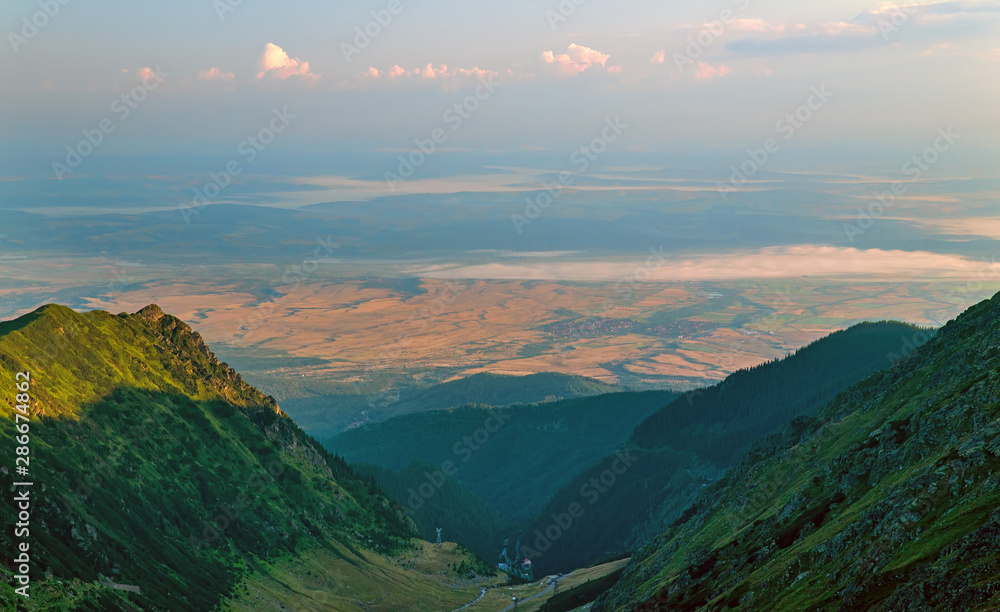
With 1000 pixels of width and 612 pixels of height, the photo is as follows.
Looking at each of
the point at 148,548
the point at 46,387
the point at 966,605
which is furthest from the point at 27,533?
the point at 966,605

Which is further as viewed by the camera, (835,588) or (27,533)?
(27,533)

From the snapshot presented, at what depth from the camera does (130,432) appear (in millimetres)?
199875

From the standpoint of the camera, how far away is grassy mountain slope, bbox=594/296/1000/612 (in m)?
63.0

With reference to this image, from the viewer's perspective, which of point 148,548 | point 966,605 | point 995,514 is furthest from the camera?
point 148,548

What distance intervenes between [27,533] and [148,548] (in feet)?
128

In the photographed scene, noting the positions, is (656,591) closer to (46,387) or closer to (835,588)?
(835,588)

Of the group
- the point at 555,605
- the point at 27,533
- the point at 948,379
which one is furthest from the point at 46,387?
the point at 948,379

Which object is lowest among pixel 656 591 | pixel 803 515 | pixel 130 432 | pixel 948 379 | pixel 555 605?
pixel 555 605

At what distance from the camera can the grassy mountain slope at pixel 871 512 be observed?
2479 inches

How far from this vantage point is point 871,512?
257ft

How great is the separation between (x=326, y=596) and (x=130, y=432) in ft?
183

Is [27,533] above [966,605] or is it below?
above

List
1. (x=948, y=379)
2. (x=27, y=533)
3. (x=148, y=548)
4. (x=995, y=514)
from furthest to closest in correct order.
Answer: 1. (x=148, y=548)
2. (x=27, y=533)
3. (x=948, y=379)
4. (x=995, y=514)

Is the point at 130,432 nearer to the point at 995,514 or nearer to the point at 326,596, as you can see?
the point at 326,596
